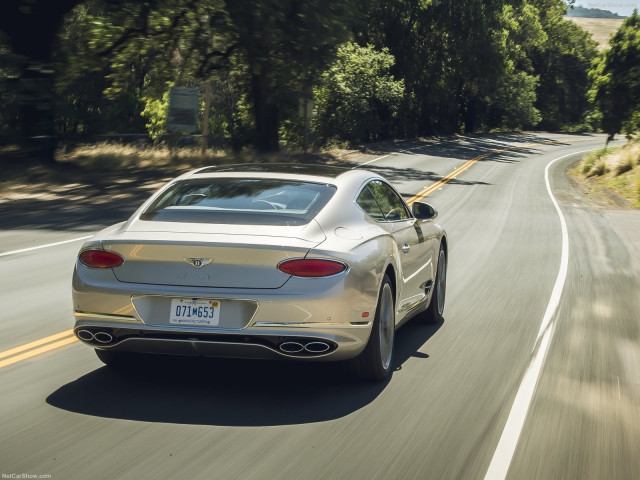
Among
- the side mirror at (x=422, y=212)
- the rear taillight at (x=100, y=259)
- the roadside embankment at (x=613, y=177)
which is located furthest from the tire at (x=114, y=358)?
the roadside embankment at (x=613, y=177)

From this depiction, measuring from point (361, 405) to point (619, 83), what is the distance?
164 feet

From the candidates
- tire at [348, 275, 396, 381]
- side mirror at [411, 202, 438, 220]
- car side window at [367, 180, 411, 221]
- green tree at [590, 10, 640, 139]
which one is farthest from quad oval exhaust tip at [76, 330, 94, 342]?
green tree at [590, 10, 640, 139]

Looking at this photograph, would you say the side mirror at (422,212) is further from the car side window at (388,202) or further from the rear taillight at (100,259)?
the rear taillight at (100,259)

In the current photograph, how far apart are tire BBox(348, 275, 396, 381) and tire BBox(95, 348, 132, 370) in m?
1.58

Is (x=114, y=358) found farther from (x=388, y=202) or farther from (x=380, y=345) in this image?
(x=388, y=202)

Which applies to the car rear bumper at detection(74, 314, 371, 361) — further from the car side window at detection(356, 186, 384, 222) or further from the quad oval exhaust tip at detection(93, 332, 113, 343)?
the car side window at detection(356, 186, 384, 222)

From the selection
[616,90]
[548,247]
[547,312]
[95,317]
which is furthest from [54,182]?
[616,90]

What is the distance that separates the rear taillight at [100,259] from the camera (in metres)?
5.43

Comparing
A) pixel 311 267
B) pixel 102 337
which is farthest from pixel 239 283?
pixel 102 337

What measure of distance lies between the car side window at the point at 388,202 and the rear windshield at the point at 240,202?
28.8 inches

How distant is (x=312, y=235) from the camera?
5500 millimetres

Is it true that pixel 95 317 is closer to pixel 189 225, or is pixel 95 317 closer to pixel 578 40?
pixel 189 225

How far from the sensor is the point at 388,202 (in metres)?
7.24

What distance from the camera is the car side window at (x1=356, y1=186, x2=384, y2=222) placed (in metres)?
6.46
